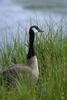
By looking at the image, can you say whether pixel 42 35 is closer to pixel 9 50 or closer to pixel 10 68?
pixel 9 50

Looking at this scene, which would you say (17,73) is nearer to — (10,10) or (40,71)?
(40,71)

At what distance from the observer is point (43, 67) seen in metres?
8.53

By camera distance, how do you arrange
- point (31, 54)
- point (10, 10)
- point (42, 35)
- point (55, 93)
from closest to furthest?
point (55, 93) → point (31, 54) → point (42, 35) → point (10, 10)

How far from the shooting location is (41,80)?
723cm

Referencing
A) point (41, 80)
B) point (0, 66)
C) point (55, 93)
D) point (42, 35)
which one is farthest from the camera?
point (42, 35)

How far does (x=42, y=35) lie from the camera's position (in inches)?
369

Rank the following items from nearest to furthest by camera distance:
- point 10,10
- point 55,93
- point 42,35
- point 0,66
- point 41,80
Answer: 1. point 55,93
2. point 41,80
3. point 0,66
4. point 42,35
5. point 10,10

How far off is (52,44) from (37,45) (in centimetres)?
33

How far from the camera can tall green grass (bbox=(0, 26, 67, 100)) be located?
6.17 meters

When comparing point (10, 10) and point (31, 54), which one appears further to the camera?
point (10, 10)

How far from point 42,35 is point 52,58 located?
27.3 inches

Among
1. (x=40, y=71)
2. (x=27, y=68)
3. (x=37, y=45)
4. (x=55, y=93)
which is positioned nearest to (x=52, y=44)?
(x=37, y=45)

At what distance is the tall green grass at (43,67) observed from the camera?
617 centimetres

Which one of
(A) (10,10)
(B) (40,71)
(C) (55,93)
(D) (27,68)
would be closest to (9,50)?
(B) (40,71)
